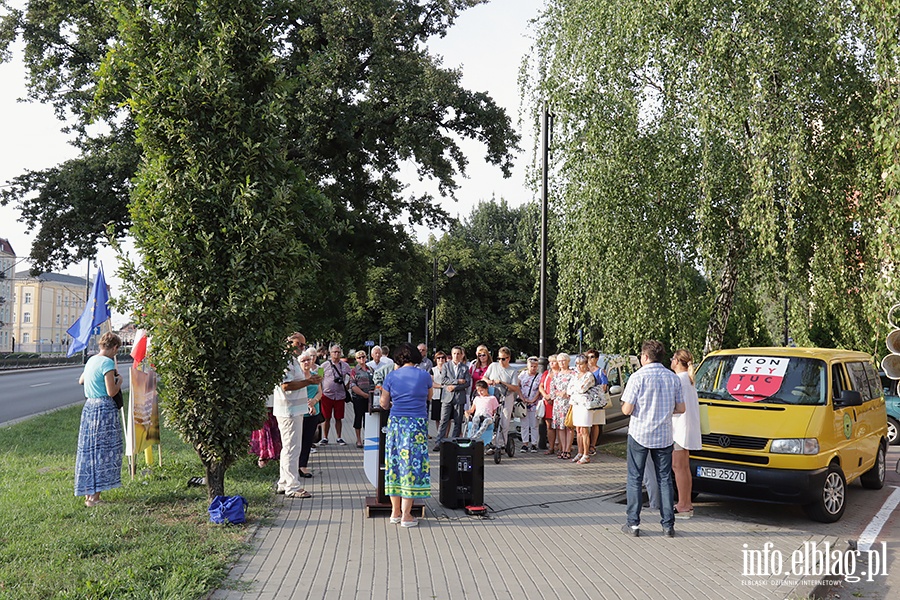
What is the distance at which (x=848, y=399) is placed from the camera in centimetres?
934

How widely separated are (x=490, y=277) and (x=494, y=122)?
33.2 m

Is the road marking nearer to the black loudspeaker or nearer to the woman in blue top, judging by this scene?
the black loudspeaker

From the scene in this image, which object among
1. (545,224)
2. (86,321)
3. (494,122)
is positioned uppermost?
(494,122)

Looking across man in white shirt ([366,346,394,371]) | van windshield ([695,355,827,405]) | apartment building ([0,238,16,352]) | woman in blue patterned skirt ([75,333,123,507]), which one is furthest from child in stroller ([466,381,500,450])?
apartment building ([0,238,16,352])

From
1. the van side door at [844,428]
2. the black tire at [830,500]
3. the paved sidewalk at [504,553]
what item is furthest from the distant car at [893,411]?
the paved sidewalk at [504,553]

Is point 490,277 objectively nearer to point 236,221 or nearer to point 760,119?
point 760,119

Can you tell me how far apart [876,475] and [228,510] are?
9.18 meters

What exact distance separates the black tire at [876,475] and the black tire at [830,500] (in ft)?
8.11

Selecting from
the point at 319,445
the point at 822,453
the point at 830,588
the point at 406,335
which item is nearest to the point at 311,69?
the point at 319,445

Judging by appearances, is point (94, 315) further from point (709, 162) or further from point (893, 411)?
point (893, 411)

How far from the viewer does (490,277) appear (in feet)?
187

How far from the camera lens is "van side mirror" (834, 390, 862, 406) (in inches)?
367

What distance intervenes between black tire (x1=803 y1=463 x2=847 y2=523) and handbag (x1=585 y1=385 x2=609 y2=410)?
409cm

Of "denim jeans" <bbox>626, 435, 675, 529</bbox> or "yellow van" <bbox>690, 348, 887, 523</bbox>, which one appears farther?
"yellow van" <bbox>690, 348, 887, 523</bbox>
